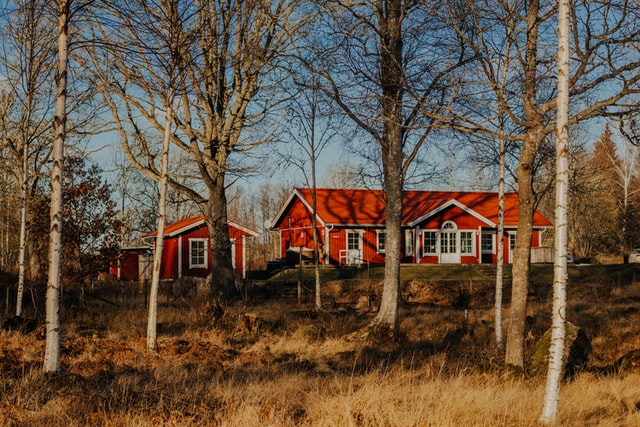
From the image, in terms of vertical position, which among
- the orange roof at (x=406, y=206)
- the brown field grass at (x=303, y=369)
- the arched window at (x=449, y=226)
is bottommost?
the brown field grass at (x=303, y=369)

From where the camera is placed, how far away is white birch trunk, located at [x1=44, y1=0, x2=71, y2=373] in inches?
371

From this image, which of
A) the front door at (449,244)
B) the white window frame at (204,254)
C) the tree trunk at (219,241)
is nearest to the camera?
the tree trunk at (219,241)

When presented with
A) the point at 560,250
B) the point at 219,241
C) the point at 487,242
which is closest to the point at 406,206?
the point at 487,242

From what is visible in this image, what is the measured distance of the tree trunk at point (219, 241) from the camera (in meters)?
23.7

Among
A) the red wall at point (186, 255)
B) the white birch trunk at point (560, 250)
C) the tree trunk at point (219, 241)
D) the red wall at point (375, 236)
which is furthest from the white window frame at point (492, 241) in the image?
the white birch trunk at point (560, 250)

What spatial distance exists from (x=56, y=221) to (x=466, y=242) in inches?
1323

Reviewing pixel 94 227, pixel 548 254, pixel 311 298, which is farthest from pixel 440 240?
pixel 94 227

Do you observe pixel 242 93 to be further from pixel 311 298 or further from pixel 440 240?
pixel 440 240

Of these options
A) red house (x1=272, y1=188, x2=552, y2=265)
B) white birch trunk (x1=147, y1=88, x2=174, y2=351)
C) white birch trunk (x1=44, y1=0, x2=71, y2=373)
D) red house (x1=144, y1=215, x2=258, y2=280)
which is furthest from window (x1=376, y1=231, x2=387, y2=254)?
white birch trunk (x1=44, y1=0, x2=71, y2=373)

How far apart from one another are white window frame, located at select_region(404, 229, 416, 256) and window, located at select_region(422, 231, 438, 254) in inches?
25.9

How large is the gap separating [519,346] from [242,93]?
48.5ft

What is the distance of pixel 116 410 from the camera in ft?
24.7

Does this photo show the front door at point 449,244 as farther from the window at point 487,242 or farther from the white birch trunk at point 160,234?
the white birch trunk at point 160,234

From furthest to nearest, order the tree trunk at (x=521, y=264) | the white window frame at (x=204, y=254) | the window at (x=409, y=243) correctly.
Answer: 1. the window at (x=409, y=243)
2. the white window frame at (x=204, y=254)
3. the tree trunk at (x=521, y=264)
